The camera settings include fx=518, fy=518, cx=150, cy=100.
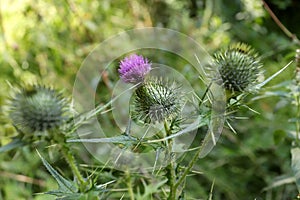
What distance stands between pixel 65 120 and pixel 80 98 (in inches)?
55.8

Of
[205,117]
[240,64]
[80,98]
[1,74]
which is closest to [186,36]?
[80,98]

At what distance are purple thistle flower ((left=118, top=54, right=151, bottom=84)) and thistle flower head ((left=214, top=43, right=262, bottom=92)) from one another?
0.19m

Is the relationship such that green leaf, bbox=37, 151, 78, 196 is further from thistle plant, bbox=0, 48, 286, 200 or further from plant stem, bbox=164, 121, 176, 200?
plant stem, bbox=164, 121, 176, 200

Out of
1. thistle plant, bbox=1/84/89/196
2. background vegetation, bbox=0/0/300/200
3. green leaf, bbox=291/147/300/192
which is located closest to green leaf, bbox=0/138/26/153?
Answer: thistle plant, bbox=1/84/89/196

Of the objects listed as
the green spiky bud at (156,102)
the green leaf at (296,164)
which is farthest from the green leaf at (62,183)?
the green leaf at (296,164)

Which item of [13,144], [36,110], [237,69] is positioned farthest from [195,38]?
[13,144]

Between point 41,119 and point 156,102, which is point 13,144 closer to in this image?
point 41,119

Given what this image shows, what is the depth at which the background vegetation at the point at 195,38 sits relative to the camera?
2.56m

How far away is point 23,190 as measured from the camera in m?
2.53

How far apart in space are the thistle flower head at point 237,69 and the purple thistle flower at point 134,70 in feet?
0.62

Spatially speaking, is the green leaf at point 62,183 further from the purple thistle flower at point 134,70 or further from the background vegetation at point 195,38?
the background vegetation at point 195,38

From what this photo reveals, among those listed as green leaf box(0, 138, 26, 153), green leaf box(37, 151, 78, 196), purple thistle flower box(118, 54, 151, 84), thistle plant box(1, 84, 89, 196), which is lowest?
green leaf box(37, 151, 78, 196)

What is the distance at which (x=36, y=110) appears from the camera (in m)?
1.24

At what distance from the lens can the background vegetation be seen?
2.56 metres
